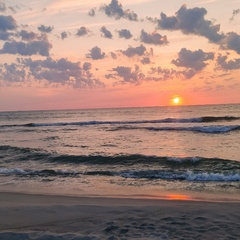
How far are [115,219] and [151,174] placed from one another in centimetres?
600

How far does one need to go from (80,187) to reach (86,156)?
639 centimetres

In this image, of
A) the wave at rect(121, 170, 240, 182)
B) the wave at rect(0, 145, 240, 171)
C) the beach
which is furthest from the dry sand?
the wave at rect(0, 145, 240, 171)

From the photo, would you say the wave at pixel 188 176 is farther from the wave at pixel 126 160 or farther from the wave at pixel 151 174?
the wave at pixel 126 160

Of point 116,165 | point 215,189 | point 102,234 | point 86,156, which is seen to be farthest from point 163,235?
point 86,156

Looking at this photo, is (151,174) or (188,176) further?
(151,174)

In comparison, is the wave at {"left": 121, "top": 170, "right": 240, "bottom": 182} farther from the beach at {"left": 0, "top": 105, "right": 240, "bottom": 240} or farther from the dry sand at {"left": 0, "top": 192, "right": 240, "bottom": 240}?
the dry sand at {"left": 0, "top": 192, "right": 240, "bottom": 240}

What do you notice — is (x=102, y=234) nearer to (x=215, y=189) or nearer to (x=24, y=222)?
(x=24, y=222)

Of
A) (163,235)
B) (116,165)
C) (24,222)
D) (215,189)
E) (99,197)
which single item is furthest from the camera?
(116,165)

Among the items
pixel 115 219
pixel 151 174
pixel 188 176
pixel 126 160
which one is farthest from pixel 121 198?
pixel 126 160

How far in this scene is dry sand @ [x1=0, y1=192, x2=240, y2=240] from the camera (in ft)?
17.2

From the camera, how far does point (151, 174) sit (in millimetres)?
12055

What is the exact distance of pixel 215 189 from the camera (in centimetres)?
955

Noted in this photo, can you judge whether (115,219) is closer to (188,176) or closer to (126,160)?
(188,176)

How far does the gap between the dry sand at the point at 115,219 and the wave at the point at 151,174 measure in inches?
141
